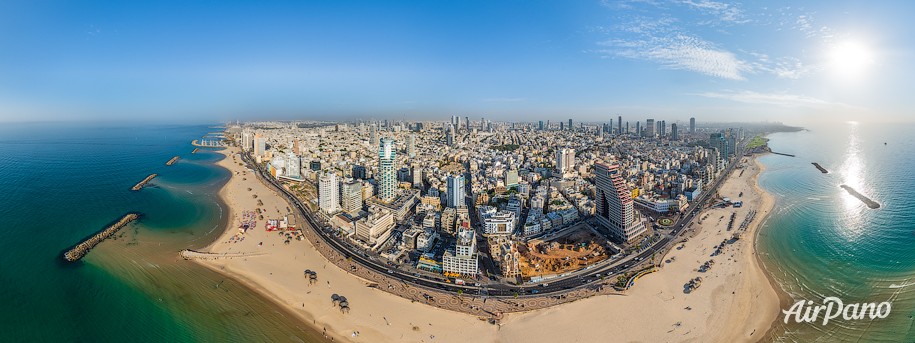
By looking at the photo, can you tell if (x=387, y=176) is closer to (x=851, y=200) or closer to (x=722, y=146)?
(x=851, y=200)

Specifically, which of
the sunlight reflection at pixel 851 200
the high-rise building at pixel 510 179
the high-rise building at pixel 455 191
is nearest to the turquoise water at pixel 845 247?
the sunlight reflection at pixel 851 200

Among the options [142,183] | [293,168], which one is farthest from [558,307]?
[142,183]

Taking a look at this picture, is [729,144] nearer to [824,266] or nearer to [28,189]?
[824,266]

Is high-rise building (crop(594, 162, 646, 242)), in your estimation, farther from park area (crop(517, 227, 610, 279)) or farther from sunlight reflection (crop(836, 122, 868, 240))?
sunlight reflection (crop(836, 122, 868, 240))

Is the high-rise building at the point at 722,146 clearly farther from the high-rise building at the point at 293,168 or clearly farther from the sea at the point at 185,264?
the high-rise building at the point at 293,168

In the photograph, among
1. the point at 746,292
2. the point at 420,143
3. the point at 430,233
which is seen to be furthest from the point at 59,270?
the point at 420,143

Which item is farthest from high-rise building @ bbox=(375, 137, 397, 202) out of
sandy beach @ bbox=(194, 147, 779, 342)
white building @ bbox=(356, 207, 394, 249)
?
sandy beach @ bbox=(194, 147, 779, 342)
